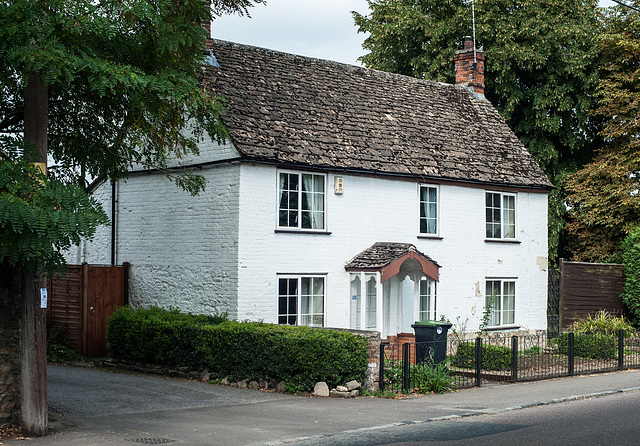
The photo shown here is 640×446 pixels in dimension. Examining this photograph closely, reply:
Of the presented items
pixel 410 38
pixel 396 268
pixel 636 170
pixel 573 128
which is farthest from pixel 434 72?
pixel 396 268

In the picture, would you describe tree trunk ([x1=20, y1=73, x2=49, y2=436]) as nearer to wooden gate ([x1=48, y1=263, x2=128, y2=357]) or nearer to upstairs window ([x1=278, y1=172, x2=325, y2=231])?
upstairs window ([x1=278, y1=172, x2=325, y2=231])

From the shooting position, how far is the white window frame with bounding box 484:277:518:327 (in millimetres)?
23688

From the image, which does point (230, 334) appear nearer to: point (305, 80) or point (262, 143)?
point (262, 143)

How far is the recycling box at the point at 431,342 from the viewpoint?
641 inches

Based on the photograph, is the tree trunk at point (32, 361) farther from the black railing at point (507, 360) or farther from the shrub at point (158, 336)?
the black railing at point (507, 360)

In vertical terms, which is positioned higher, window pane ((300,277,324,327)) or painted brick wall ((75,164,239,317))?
painted brick wall ((75,164,239,317))

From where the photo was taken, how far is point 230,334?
15.9 metres

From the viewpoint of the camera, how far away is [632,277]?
85.6 ft

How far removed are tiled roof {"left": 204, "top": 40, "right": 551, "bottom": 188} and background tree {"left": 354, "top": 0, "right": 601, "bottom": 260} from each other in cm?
576

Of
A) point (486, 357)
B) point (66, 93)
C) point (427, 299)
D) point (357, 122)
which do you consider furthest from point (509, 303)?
point (66, 93)

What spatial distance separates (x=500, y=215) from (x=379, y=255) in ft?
19.1

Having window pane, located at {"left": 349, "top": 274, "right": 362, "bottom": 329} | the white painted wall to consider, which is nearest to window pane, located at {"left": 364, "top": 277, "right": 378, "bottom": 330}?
window pane, located at {"left": 349, "top": 274, "right": 362, "bottom": 329}

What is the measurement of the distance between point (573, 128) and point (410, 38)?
27.0 feet

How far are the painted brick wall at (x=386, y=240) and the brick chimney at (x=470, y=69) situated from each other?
5.43m
